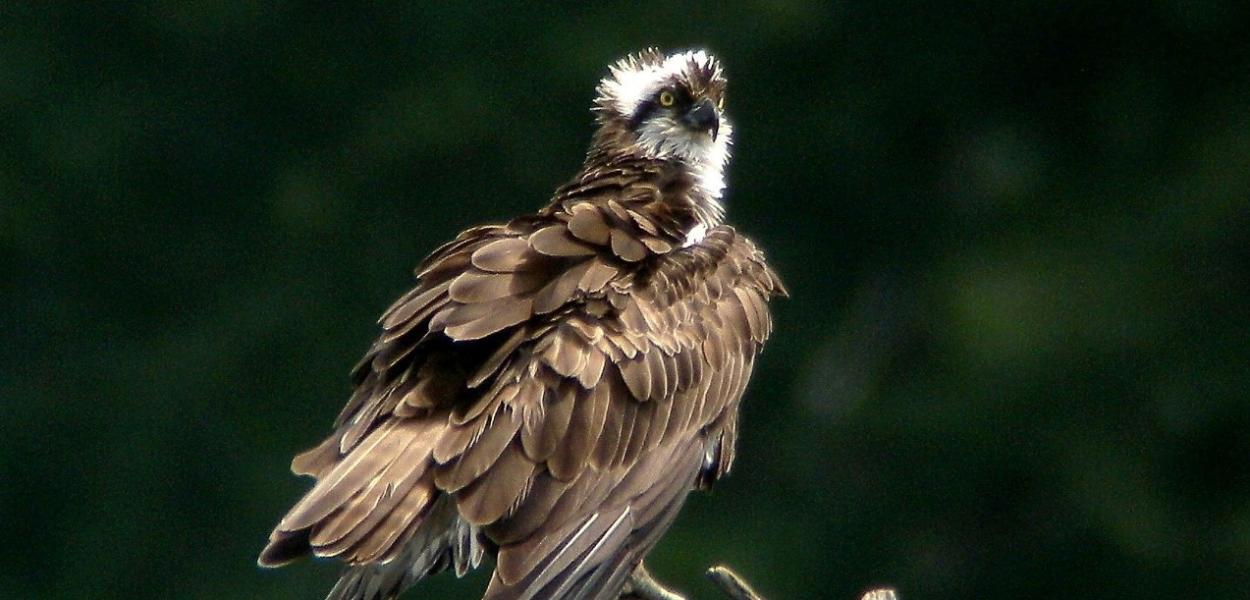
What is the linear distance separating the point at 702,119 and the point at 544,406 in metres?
1.43

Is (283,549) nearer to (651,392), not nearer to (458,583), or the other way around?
(651,392)

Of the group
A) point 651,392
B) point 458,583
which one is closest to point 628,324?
point 651,392

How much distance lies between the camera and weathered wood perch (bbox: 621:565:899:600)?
4.53 meters

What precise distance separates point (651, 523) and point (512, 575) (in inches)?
18.6

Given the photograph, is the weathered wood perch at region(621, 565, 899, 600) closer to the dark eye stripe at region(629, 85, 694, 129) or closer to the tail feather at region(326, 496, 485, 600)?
the tail feather at region(326, 496, 485, 600)

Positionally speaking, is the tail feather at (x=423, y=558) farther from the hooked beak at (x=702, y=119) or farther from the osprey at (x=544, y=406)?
the hooked beak at (x=702, y=119)

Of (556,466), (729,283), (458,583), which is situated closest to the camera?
(556,466)

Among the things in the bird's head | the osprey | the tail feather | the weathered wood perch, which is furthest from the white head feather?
the tail feather

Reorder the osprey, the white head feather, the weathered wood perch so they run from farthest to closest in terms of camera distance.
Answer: the white head feather, the weathered wood perch, the osprey

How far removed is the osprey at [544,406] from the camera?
4043 millimetres

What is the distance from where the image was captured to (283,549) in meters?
3.88

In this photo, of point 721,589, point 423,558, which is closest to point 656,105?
point 721,589

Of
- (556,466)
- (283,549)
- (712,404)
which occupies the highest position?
(283,549)

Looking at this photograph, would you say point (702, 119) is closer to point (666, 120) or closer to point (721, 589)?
point (666, 120)
